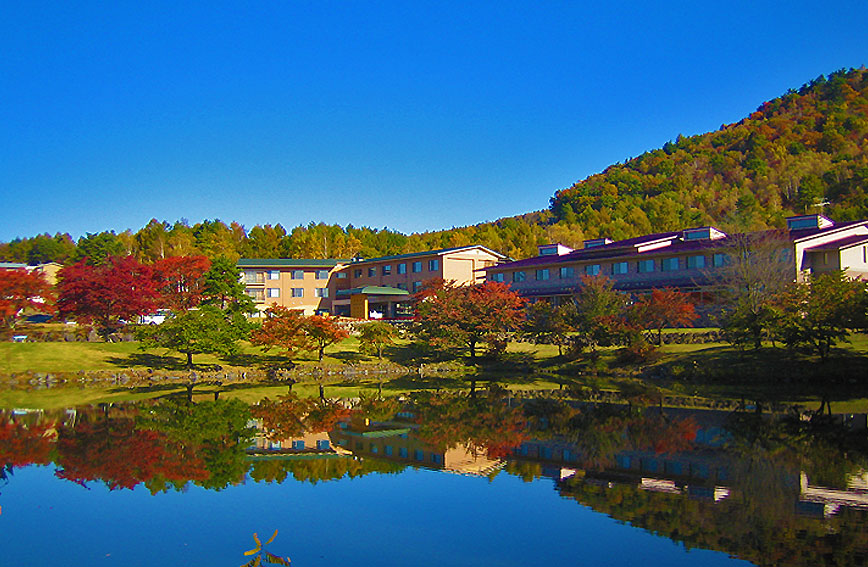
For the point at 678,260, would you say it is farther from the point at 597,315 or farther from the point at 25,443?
the point at 25,443

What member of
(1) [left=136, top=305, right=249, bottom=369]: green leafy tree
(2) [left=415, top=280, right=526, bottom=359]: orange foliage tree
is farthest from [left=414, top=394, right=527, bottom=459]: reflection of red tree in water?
(1) [left=136, top=305, right=249, bottom=369]: green leafy tree

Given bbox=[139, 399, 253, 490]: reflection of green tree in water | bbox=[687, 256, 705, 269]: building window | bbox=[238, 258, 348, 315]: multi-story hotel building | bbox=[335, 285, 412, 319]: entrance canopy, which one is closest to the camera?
bbox=[139, 399, 253, 490]: reflection of green tree in water

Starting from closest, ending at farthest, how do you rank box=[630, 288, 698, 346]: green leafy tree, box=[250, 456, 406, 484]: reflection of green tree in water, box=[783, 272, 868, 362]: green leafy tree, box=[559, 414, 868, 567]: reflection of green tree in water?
box=[559, 414, 868, 567]: reflection of green tree in water, box=[250, 456, 406, 484]: reflection of green tree in water, box=[783, 272, 868, 362]: green leafy tree, box=[630, 288, 698, 346]: green leafy tree

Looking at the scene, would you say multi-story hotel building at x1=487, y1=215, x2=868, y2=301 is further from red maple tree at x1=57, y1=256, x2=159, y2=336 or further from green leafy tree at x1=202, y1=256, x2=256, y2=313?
red maple tree at x1=57, y1=256, x2=159, y2=336

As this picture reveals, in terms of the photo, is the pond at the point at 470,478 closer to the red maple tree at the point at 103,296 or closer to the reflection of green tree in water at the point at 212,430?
the reflection of green tree in water at the point at 212,430

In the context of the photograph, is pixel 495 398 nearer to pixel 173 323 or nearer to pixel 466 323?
pixel 466 323

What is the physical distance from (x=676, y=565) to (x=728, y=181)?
9590 cm

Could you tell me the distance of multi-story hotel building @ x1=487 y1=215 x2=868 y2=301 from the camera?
35.4 m

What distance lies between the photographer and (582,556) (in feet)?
28.6

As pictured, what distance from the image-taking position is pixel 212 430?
58.3 feet

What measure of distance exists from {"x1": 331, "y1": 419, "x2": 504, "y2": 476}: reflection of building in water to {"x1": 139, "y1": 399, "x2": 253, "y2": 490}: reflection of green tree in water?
2.55 metres

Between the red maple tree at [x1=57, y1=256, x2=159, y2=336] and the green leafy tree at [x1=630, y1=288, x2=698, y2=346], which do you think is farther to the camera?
the red maple tree at [x1=57, y1=256, x2=159, y2=336]

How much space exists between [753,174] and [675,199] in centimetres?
1404

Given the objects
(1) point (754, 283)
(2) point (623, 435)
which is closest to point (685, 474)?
(2) point (623, 435)
